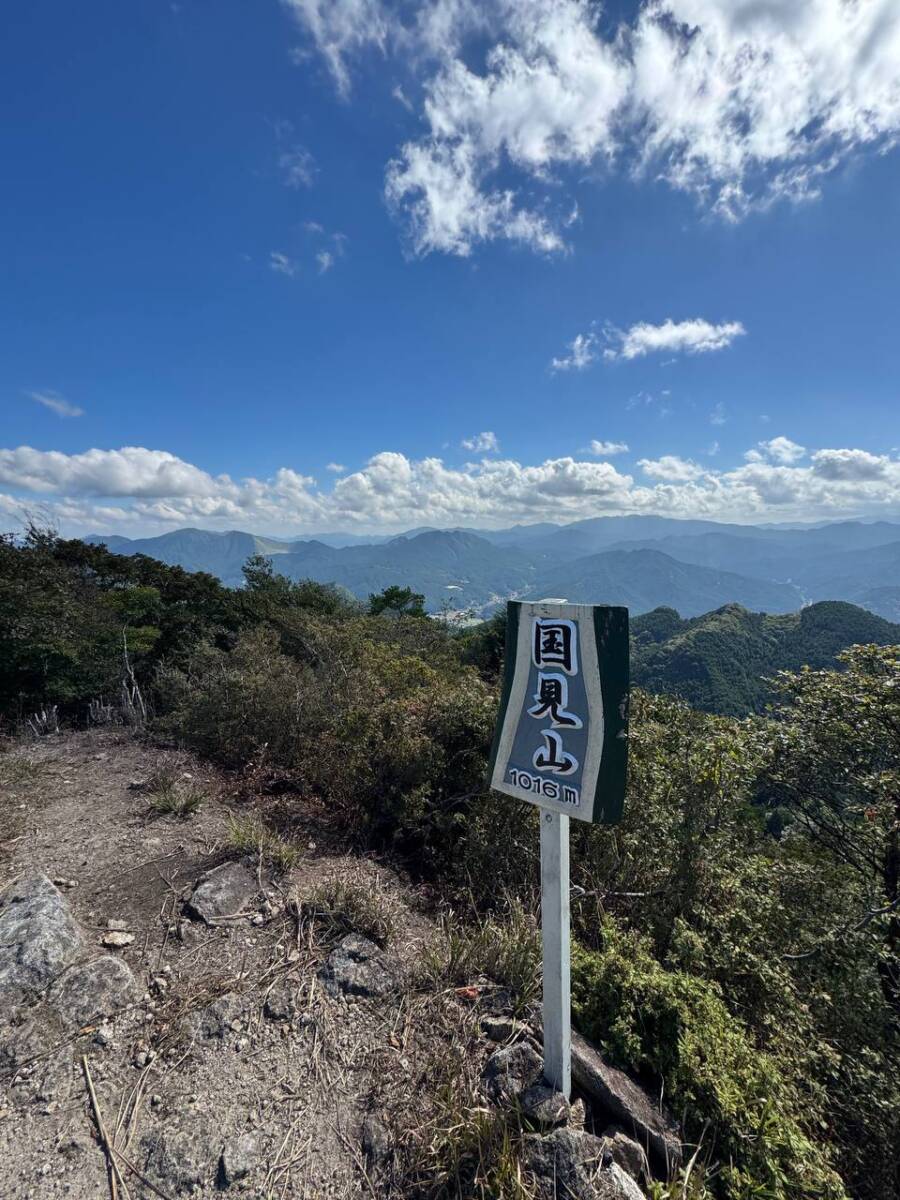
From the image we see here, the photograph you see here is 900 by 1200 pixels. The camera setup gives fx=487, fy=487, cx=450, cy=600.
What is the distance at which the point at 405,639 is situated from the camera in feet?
51.0

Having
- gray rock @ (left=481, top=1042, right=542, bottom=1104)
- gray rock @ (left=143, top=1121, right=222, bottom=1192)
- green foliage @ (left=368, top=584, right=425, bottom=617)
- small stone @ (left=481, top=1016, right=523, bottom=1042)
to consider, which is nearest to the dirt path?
gray rock @ (left=143, top=1121, right=222, bottom=1192)

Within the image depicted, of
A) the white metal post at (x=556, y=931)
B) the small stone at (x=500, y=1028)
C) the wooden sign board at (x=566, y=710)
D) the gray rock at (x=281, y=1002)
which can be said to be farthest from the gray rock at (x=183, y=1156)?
the wooden sign board at (x=566, y=710)

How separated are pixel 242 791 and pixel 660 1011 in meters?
4.90

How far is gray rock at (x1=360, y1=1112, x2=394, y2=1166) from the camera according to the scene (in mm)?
2346

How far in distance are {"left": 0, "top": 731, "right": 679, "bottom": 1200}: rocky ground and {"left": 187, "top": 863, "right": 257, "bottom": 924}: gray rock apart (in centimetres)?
1

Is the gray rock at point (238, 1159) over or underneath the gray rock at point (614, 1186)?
underneath

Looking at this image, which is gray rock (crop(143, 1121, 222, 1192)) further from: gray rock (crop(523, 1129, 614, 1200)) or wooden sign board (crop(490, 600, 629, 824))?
wooden sign board (crop(490, 600, 629, 824))

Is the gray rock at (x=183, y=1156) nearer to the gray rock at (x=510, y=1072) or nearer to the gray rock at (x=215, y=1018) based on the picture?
the gray rock at (x=215, y=1018)

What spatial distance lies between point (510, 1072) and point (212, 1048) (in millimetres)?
1689

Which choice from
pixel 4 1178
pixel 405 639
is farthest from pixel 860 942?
pixel 405 639

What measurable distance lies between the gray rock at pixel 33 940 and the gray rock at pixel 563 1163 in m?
3.00

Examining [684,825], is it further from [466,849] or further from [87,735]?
[87,735]

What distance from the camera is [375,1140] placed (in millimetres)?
2404

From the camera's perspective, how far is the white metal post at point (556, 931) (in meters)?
2.29
